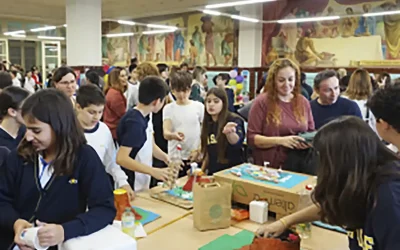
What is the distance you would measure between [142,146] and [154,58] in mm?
11727

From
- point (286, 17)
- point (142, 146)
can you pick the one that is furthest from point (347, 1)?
point (142, 146)

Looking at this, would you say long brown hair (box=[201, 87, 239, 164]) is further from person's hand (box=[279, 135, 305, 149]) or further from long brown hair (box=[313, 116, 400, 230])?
long brown hair (box=[313, 116, 400, 230])

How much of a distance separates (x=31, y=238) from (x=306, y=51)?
387 inches

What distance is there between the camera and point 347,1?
937 centimetres

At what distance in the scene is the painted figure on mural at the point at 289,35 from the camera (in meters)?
10.3

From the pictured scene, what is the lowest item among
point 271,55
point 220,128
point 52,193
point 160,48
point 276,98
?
point 52,193

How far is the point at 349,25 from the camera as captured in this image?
949 centimetres

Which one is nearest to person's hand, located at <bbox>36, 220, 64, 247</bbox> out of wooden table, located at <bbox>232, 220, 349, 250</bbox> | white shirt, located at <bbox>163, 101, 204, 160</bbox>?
wooden table, located at <bbox>232, 220, 349, 250</bbox>

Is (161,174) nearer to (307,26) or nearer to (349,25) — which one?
(349,25)

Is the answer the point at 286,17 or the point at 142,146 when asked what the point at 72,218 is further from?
the point at 286,17

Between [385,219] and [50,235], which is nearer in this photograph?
[385,219]

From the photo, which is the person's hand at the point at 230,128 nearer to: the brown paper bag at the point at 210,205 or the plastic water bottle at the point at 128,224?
the brown paper bag at the point at 210,205

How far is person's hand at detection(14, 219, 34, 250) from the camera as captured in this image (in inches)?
51.2

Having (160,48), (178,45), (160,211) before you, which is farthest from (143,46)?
(160,211)
